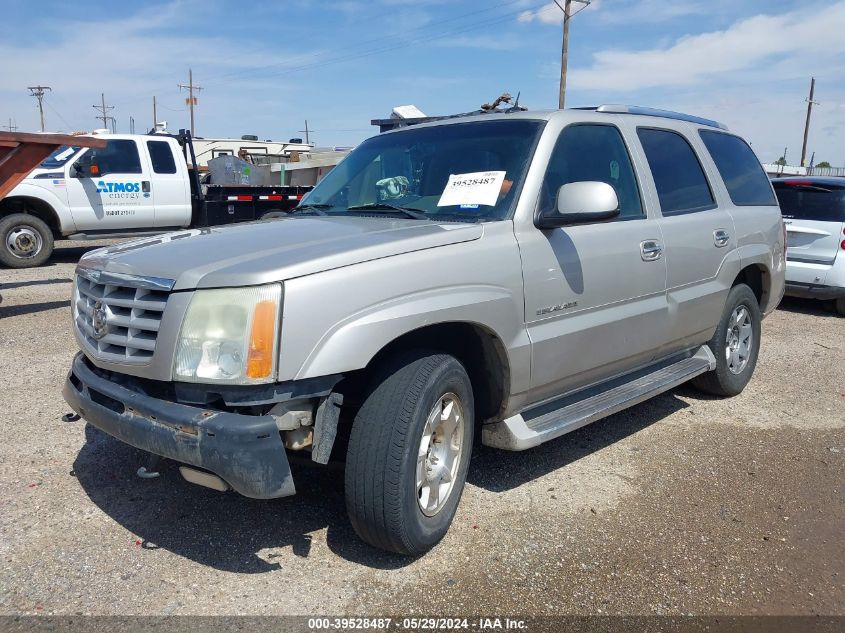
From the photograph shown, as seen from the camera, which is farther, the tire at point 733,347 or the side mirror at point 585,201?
the tire at point 733,347

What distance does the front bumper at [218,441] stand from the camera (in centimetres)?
261

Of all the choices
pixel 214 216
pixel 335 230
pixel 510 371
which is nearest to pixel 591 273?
pixel 510 371

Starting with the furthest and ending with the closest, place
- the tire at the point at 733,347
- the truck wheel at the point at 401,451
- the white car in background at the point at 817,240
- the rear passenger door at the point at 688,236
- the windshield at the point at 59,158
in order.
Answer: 1. the windshield at the point at 59,158
2. the white car in background at the point at 817,240
3. the tire at the point at 733,347
4. the rear passenger door at the point at 688,236
5. the truck wheel at the point at 401,451

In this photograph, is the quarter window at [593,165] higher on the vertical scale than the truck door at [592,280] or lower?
higher

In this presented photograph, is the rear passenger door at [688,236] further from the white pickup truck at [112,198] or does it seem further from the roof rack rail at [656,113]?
the white pickup truck at [112,198]

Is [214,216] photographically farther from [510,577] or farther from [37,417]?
[510,577]

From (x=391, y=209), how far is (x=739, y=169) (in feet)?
10.1

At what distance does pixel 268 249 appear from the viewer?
299cm

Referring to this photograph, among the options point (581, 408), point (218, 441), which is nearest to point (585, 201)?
point (581, 408)

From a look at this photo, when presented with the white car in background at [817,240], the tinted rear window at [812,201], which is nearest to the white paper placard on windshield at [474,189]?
the tinted rear window at [812,201]

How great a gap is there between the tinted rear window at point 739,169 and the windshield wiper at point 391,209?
255 centimetres

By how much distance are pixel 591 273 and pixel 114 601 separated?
8.64 feet

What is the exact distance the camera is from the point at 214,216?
43.3 feet

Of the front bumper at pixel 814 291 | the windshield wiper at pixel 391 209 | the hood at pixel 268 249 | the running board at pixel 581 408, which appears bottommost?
the front bumper at pixel 814 291
